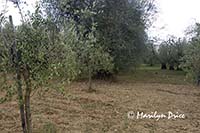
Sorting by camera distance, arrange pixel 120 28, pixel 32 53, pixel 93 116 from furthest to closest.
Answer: pixel 120 28
pixel 93 116
pixel 32 53

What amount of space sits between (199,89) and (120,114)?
11.3 m

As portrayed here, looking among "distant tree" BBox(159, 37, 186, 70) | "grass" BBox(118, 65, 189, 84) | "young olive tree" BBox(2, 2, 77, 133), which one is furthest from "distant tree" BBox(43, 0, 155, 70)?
"young olive tree" BBox(2, 2, 77, 133)

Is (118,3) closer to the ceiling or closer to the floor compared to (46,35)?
closer to the ceiling

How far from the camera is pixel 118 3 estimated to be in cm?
2409

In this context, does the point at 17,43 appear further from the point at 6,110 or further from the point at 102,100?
the point at 102,100

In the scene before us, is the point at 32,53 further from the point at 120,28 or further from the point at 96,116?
the point at 120,28

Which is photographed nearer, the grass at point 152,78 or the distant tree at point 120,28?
the distant tree at point 120,28

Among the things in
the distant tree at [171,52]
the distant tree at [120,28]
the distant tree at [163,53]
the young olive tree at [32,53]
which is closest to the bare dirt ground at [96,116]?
the young olive tree at [32,53]

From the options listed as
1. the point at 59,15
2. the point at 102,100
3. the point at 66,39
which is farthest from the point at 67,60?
the point at 102,100

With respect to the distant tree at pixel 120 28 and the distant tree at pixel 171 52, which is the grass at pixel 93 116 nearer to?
the distant tree at pixel 120 28

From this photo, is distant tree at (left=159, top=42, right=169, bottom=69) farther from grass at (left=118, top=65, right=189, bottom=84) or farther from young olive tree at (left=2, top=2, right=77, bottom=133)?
young olive tree at (left=2, top=2, right=77, bottom=133)

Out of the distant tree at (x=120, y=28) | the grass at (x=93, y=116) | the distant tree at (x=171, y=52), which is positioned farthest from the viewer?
the distant tree at (x=171, y=52)

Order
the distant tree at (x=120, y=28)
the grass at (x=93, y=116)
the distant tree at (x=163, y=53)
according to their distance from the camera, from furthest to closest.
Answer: the distant tree at (x=163, y=53) < the distant tree at (x=120, y=28) < the grass at (x=93, y=116)

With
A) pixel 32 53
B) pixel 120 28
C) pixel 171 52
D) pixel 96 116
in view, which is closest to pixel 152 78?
pixel 120 28
